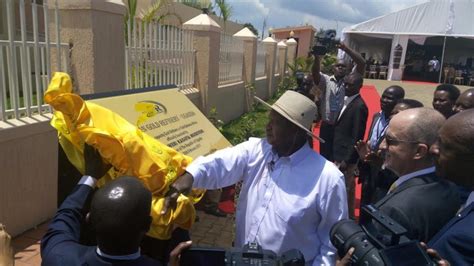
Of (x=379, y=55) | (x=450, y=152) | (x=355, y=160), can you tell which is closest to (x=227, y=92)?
(x=355, y=160)

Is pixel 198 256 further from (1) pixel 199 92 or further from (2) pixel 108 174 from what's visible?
(1) pixel 199 92

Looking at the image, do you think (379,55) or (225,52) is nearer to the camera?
(225,52)

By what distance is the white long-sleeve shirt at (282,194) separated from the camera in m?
1.95

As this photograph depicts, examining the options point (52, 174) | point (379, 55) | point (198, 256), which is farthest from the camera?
point (379, 55)

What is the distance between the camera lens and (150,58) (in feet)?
18.5

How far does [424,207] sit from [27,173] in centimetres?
347

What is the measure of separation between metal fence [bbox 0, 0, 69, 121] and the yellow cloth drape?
194 cm

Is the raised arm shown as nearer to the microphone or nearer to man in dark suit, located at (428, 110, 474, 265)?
the microphone

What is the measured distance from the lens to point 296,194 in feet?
6.49

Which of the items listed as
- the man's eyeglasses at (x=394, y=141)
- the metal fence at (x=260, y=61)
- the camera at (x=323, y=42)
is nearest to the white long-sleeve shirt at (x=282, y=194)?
the man's eyeglasses at (x=394, y=141)

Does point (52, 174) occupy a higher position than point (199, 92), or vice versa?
point (199, 92)

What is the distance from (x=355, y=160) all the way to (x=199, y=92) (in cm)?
365

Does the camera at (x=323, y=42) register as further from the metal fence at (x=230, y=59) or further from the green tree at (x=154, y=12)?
the metal fence at (x=230, y=59)

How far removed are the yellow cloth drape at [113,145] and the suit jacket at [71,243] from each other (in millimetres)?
215
